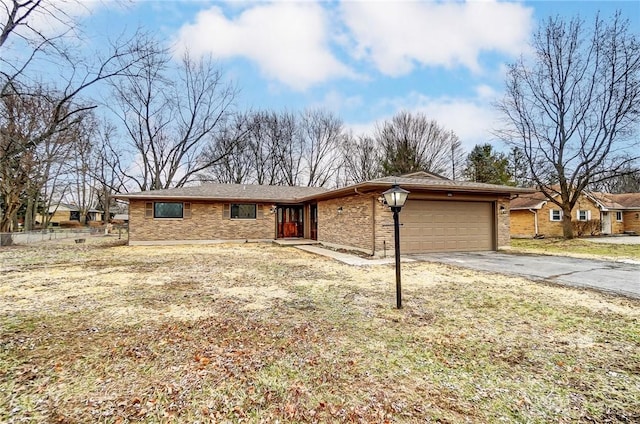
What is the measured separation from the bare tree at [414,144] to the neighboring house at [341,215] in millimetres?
9283

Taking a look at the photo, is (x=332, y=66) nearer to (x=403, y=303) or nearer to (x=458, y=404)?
(x=403, y=303)

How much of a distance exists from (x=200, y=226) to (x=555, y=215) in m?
21.2

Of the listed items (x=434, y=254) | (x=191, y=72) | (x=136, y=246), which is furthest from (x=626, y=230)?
(x=191, y=72)

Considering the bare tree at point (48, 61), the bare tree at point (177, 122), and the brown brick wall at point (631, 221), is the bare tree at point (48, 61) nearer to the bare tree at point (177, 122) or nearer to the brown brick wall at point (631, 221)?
the bare tree at point (177, 122)

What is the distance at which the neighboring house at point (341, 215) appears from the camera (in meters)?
10.5

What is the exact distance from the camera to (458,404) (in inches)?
93.0

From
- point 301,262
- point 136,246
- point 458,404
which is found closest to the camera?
point 458,404

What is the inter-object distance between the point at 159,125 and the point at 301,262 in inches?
846

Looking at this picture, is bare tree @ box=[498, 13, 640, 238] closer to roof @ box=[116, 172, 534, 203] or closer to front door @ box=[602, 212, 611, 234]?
roof @ box=[116, 172, 534, 203]

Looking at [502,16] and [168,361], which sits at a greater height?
[502,16]

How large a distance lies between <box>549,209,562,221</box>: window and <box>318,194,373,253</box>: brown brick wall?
15483mm

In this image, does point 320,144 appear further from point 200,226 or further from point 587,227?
point 587,227

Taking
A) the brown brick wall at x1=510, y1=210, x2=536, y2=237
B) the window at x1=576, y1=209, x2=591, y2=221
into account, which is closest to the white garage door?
the brown brick wall at x1=510, y1=210, x2=536, y2=237

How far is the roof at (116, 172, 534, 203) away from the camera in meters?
10.2
